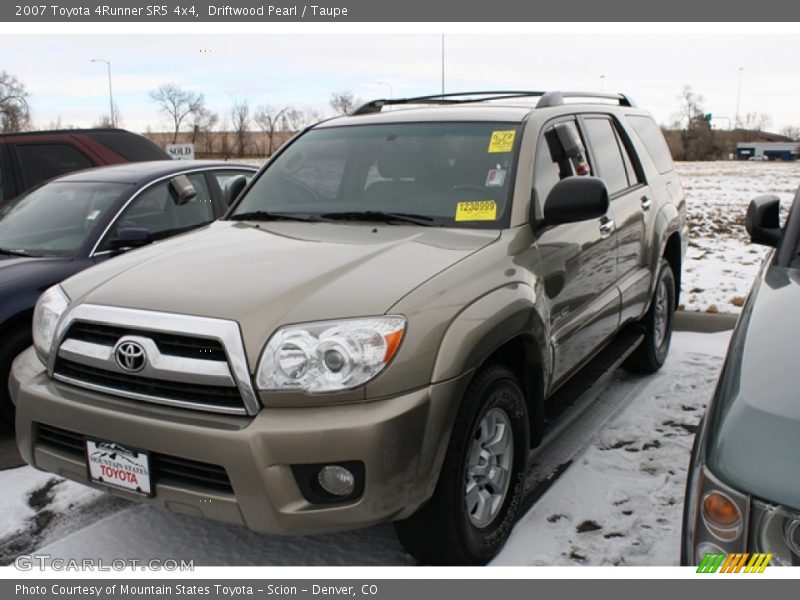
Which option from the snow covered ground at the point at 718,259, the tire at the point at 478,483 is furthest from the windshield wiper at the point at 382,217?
the snow covered ground at the point at 718,259

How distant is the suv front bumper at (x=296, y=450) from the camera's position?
234 cm

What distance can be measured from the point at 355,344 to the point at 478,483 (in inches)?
34.9

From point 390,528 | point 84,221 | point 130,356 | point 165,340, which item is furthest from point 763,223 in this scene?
point 84,221

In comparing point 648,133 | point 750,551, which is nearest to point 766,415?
point 750,551

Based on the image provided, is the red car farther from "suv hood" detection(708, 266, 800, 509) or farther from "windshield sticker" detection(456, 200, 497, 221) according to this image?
"suv hood" detection(708, 266, 800, 509)

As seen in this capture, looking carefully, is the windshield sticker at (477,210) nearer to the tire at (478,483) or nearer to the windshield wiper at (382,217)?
the windshield wiper at (382,217)

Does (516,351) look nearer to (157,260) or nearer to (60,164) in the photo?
(157,260)

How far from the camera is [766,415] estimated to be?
1.90m

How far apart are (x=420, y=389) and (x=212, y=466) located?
2.43ft

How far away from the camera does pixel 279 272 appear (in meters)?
2.80

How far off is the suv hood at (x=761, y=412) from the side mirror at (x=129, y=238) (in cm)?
371

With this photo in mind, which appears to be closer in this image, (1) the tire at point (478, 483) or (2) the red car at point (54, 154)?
(1) the tire at point (478, 483)

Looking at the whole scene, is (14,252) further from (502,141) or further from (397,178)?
(502,141)
